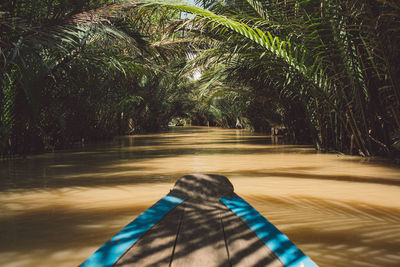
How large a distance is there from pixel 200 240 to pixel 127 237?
11.9 inches

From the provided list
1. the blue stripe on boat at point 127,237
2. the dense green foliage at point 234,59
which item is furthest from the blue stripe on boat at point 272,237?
the dense green foliage at point 234,59

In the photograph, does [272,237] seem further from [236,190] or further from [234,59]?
[234,59]

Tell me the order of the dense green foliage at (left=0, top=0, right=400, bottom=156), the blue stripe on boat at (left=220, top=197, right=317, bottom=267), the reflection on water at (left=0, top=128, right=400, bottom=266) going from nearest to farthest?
the blue stripe on boat at (left=220, top=197, right=317, bottom=267), the reflection on water at (left=0, top=128, right=400, bottom=266), the dense green foliage at (left=0, top=0, right=400, bottom=156)

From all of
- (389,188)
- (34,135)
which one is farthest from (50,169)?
(389,188)

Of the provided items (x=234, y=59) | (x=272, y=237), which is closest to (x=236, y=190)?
(x=272, y=237)

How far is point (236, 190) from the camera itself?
3740 millimetres

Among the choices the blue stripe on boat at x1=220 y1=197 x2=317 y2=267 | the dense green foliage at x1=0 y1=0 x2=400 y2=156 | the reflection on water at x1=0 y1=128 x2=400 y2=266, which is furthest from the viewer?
the dense green foliage at x1=0 y1=0 x2=400 y2=156

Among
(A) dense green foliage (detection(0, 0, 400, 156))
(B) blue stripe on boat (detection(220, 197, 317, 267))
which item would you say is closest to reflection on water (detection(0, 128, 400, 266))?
(B) blue stripe on boat (detection(220, 197, 317, 267))

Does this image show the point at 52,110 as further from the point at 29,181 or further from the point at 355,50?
the point at 355,50

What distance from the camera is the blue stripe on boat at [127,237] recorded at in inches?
54.2

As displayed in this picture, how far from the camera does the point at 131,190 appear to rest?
3758 mm

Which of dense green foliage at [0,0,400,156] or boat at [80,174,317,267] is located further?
dense green foliage at [0,0,400,156]

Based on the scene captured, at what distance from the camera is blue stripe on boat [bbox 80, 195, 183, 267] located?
1377mm

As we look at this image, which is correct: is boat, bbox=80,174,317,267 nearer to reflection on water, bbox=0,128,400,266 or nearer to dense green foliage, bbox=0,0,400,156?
reflection on water, bbox=0,128,400,266
